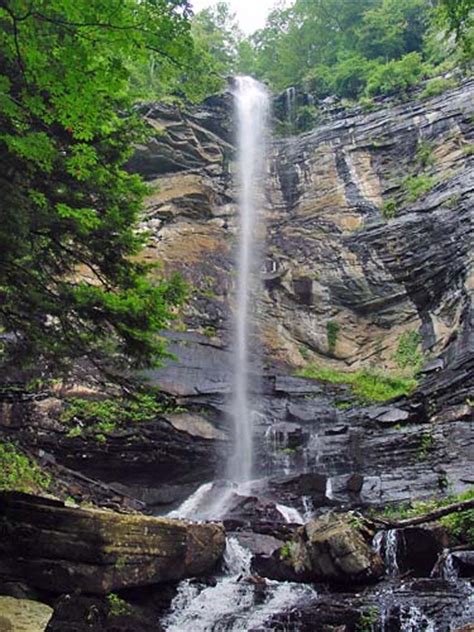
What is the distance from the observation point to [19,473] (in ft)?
35.0

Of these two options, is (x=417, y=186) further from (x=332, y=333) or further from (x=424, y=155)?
(x=332, y=333)

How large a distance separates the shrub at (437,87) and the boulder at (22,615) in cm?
2309

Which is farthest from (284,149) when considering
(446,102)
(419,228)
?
(419,228)

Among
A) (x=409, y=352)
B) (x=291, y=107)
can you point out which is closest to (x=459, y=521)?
(x=409, y=352)

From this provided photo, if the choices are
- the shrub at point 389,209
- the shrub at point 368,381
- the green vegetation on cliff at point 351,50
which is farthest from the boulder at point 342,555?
the green vegetation on cliff at point 351,50

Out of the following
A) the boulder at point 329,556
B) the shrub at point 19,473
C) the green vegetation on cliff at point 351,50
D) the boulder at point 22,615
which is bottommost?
the boulder at point 22,615

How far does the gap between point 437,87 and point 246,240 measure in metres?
10.0

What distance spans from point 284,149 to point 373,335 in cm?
1088

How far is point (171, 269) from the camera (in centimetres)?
2052

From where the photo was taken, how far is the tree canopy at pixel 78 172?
381 cm

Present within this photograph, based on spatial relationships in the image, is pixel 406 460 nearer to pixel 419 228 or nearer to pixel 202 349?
pixel 202 349

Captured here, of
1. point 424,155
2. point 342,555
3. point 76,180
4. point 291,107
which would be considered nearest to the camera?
point 76,180

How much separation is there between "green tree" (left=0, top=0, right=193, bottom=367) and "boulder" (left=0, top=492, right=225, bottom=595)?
1.99m

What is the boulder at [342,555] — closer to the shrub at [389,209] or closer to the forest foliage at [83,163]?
the forest foliage at [83,163]
